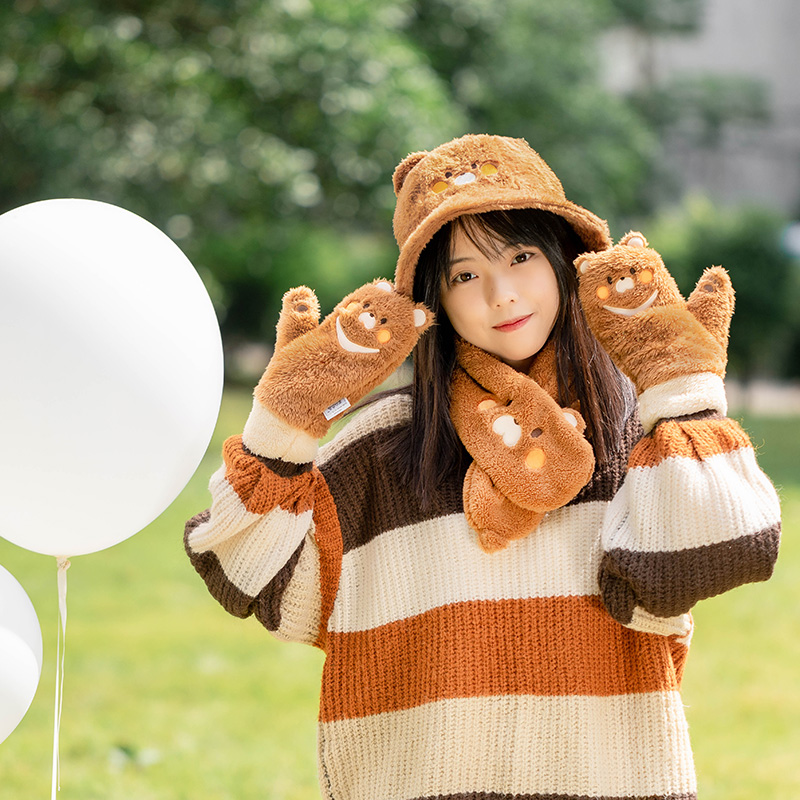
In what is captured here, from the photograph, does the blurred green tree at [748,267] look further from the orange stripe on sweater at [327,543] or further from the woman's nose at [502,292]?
the orange stripe on sweater at [327,543]

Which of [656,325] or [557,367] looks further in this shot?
[557,367]

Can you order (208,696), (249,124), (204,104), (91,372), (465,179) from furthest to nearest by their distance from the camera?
(249,124)
(204,104)
(208,696)
(465,179)
(91,372)

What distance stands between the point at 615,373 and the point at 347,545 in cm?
53

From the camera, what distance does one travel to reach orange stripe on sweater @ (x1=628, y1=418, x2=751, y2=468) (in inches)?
58.1

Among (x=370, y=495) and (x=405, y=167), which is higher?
(x=405, y=167)

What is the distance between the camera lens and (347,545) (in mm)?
1698

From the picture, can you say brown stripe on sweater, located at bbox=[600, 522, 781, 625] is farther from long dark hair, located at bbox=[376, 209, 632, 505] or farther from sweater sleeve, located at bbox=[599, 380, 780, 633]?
long dark hair, located at bbox=[376, 209, 632, 505]

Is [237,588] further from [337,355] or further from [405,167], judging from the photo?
[405,167]

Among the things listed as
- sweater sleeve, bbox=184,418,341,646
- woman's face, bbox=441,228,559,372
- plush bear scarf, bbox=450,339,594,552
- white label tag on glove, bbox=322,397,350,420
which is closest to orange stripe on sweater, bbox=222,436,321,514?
sweater sleeve, bbox=184,418,341,646

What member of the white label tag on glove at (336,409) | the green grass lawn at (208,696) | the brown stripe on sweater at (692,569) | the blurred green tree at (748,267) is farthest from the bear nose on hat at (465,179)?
the blurred green tree at (748,267)

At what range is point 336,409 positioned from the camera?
5.12 feet

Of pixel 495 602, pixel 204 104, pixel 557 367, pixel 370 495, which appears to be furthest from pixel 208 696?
pixel 204 104

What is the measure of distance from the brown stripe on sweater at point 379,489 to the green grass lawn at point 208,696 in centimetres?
114

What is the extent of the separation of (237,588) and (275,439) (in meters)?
0.24
